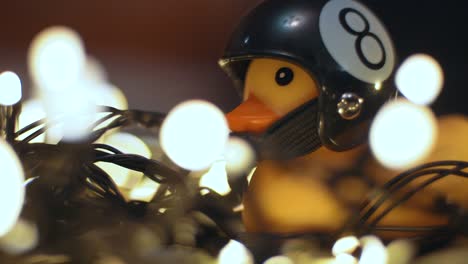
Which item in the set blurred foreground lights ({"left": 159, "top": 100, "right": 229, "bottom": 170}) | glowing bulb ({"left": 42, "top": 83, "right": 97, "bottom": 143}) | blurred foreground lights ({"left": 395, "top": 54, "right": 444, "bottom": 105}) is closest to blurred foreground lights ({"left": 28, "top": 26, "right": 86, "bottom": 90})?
glowing bulb ({"left": 42, "top": 83, "right": 97, "bottom": 143})

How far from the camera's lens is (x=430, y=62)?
640 mm

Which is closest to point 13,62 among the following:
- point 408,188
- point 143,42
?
point 143,42

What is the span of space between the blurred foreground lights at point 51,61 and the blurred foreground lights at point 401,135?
1.85 feet

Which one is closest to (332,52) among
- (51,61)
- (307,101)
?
(307,101)

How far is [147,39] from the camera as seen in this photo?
3.24ft

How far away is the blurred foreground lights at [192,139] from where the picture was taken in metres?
0.64

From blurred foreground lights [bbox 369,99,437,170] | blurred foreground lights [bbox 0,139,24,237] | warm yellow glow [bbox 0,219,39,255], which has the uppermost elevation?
blurred foreground lights [bbox 369,99,437,170]

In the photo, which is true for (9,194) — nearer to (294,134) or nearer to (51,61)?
(294,134)

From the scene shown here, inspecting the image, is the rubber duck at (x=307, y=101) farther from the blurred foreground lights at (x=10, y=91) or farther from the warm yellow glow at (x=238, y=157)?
the blurred foreground lights at (x=10, y=91)

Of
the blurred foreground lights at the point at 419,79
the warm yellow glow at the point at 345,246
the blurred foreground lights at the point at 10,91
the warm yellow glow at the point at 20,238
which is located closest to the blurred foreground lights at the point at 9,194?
the warm yellow glow at the point at 20,238

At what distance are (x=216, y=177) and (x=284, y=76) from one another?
9.1 inches

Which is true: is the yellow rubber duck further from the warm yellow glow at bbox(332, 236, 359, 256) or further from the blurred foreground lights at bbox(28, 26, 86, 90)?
the blurred foreground lights at bbox(28, 26, 86, 90)

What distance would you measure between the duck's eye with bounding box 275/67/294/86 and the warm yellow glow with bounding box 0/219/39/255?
0.26m

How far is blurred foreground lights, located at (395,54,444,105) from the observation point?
571mm
